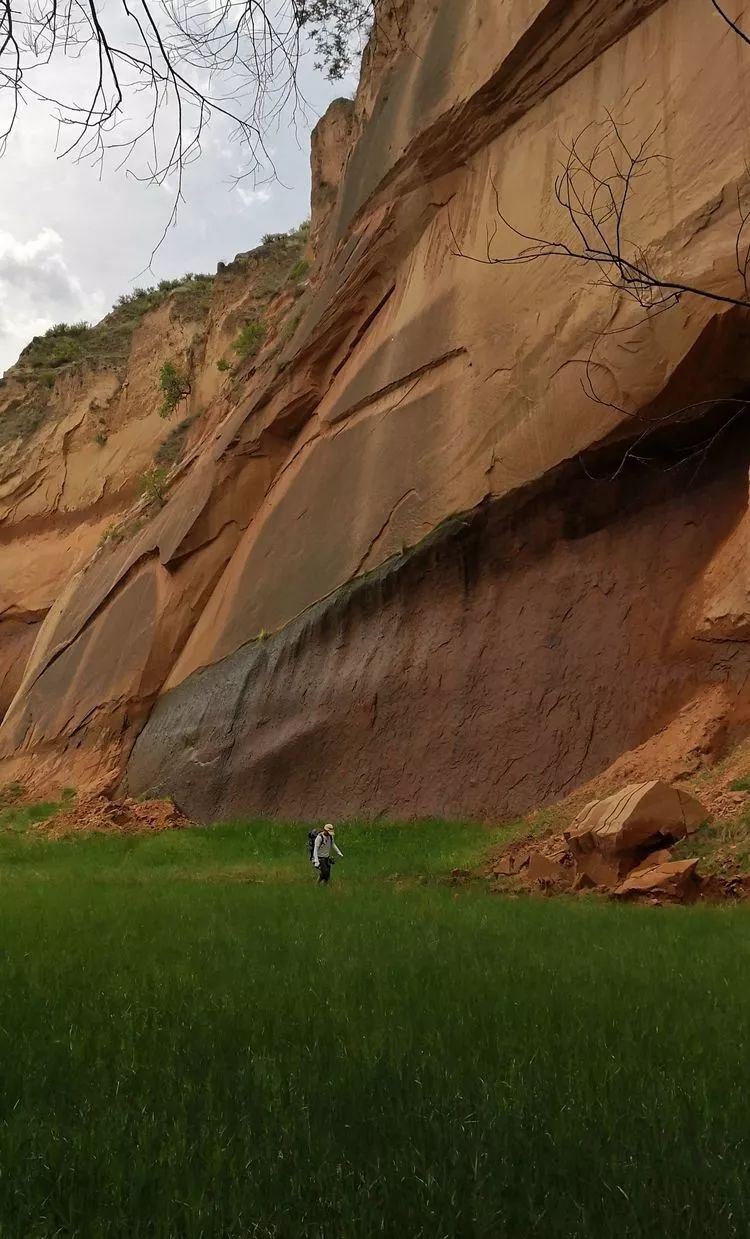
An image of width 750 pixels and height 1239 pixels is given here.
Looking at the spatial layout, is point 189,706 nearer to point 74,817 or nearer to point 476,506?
point 74,817

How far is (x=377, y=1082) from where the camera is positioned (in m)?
3.05

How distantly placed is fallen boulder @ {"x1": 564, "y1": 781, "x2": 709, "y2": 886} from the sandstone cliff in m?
1.90

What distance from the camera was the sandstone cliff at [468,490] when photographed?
1277 centimetres

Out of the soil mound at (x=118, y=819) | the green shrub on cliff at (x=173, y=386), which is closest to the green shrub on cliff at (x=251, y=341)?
the green shrub on cliff at (x=173, y=386)

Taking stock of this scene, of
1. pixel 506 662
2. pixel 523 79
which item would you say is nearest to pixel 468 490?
pixel 506 662

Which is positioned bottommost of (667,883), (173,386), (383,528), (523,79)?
(667,883)

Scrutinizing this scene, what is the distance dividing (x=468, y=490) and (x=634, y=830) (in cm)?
728

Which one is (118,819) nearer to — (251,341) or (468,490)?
(468,490)

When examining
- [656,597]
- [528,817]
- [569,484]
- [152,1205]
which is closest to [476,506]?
[569,484]

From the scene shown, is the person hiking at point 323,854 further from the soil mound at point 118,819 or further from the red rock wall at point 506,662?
the soil mound at point 118,819

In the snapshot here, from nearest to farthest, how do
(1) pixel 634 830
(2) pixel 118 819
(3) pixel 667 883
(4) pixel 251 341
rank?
1. (3) pixel 667 883
2. (1) pixel 634 830
3. (2) pixel 118 819
4. (4) pixel 251 341

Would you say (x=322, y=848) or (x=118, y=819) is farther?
(x=118, y=819)

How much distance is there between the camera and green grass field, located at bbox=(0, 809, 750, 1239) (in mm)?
2168

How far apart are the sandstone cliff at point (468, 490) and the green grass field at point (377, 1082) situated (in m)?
4.57
